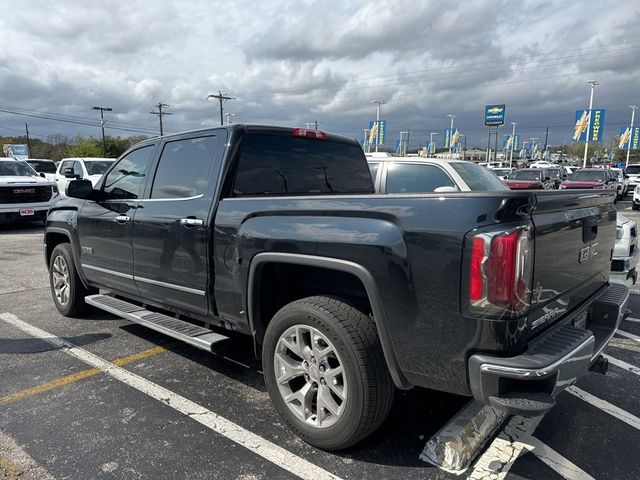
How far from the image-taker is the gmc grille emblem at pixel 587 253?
2.84 m

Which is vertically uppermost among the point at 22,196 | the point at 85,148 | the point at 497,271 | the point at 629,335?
the point at 85,148

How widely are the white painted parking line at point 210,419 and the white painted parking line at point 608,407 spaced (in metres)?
2.03

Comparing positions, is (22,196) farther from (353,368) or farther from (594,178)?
(594,178)

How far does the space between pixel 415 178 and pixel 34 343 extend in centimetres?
531

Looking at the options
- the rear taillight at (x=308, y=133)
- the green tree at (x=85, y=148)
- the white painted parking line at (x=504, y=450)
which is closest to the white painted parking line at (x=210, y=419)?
the white painted parking line at (x=504, y=450)

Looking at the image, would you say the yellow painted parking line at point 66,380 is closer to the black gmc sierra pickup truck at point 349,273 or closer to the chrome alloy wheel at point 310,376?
the black gmc sierra pickup truck at point 349,273

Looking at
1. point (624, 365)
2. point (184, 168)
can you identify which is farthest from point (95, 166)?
point (624, 365)

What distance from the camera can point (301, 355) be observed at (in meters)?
2.92

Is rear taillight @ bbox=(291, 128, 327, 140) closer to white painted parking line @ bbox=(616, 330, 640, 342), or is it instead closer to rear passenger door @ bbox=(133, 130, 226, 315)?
rear passenger door @ bbox=(133, 130, 226, 315)

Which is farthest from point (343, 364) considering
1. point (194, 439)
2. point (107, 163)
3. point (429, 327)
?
point (107, 163)

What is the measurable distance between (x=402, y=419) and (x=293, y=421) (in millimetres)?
764

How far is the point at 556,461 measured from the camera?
9.02ft

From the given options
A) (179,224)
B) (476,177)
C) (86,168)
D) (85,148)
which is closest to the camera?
(179,224)

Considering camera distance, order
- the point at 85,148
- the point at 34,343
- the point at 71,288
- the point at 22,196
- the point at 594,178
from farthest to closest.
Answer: the point at 85,148 < the point at 594,178 < the point at 22,196 < the point at 71,288 < the point at 34,343
